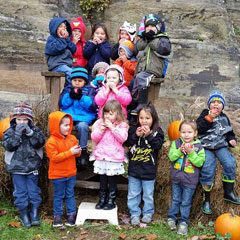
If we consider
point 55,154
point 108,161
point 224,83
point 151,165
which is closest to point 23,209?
point 55,154

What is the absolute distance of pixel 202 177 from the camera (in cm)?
497

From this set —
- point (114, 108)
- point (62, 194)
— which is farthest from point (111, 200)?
point (114, 108)

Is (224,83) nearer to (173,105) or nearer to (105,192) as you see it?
(173,105)

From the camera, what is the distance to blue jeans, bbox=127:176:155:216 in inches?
197

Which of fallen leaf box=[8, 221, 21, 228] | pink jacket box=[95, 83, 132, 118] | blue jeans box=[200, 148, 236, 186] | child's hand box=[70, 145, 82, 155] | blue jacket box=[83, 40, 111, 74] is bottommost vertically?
fallen leaf box=[8, 221, 21, 228]

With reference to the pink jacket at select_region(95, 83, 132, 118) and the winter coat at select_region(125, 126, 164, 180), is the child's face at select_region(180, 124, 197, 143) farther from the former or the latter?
the pink jacket at select_region(95, 83, 132, 118)

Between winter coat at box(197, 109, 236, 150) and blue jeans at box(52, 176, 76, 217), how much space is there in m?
1.78

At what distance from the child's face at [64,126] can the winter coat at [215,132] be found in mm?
1670

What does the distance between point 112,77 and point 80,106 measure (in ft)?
1.96

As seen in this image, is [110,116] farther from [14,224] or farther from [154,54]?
[14,224]

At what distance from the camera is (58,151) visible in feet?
15.9

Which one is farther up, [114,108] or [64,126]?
[114,108]

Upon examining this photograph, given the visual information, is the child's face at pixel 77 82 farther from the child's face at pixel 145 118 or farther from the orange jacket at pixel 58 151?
the child's face at pixel 145 118

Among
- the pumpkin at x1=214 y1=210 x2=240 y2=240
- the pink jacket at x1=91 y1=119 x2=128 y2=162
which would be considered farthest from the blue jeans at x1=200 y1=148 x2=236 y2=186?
the pink jacket at x1=91 y1=119 x2=128 y2=162
